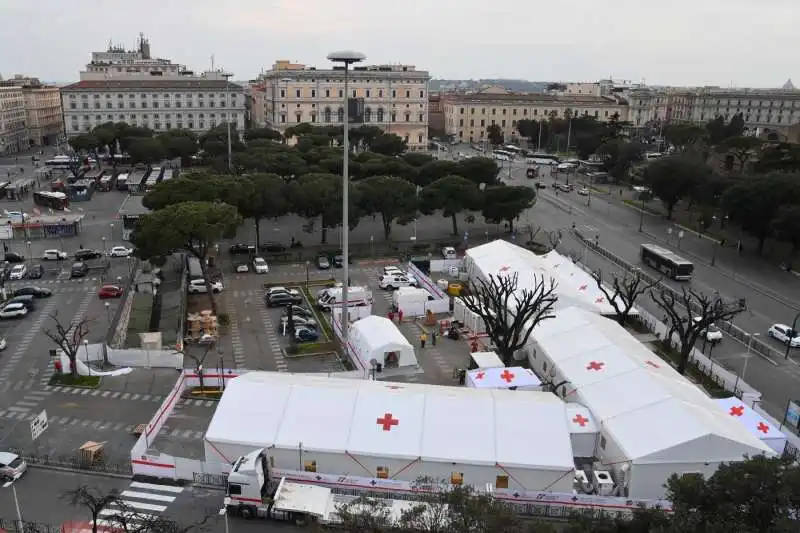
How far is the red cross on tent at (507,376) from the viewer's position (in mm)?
24562

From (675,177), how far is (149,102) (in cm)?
8268

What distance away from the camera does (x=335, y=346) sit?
3055 cm

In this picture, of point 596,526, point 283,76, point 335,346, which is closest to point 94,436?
point 335,346

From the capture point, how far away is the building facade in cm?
10394

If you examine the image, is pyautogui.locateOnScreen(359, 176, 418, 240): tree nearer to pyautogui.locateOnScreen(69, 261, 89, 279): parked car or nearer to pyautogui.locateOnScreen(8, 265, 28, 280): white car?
pyautogui.locateOnScreen(69, 261, 89, 279): parked car

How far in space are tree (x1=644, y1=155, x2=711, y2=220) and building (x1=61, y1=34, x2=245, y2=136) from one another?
222 ft

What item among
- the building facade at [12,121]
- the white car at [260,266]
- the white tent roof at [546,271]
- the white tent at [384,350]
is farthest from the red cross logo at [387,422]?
the building facade at [12,121]

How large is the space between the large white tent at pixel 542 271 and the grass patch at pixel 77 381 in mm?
19478

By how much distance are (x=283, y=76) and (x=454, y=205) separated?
197 feet

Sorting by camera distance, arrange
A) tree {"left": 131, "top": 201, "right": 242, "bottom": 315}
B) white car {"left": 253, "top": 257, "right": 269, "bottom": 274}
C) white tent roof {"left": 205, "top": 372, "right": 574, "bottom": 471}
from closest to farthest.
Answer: white tent roof {"left": 205, "top": 372, "right": 574, "bottom": 471} → tree {"left": 131, "top": 201, "right": 242, "bottom": 315} → white car {"left": 253, "top": 257, "right": 269, "bottom": 274}

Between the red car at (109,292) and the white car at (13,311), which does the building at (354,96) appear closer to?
the red car at (109,292)

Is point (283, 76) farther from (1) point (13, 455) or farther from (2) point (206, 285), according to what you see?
(1) point (13, 455)

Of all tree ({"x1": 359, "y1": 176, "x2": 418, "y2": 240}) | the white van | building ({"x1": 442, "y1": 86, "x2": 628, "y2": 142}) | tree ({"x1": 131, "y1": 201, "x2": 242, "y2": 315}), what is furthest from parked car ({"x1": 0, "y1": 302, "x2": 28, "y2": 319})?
building ({"x1": 442, "y1": 86, "x2": 628, "y2": 142})

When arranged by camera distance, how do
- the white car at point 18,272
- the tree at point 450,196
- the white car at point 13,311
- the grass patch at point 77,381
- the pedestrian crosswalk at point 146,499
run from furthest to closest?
the tree at point 450,196
the white car at point 18,272
the white car at point 13,311
the grass patch at point 77,381
the pedestrian crosswalk at point 146,499
